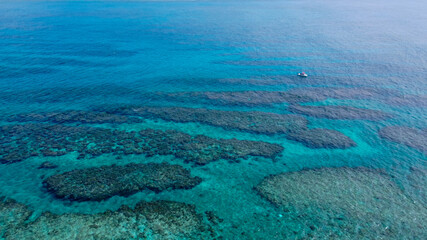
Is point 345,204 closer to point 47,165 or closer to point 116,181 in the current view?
point 116,181

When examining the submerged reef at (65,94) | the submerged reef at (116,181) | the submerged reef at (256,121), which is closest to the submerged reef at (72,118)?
the submerged reef at (256,121)

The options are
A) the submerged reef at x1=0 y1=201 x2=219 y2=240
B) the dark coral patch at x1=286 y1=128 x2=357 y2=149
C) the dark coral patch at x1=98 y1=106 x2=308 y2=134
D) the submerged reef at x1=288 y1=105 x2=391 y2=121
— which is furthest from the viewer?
the submerged reef at x1=288 y1=105 x2=391 y2=121

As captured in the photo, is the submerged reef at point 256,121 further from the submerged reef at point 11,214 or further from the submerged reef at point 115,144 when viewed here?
the submerged reef at point 11,214

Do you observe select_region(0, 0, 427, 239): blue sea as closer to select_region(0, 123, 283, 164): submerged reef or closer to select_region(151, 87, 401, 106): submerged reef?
select_region(0, 123, 283, 164): submerged reef

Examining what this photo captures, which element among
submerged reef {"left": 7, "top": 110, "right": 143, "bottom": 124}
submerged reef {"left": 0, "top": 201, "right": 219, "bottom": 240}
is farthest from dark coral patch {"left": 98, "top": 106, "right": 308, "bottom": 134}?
submerged reef {"left": 0, "top": 201, "right": 219, "bottom": 240}

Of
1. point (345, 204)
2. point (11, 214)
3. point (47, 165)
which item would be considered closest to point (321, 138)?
point (345, 204)
